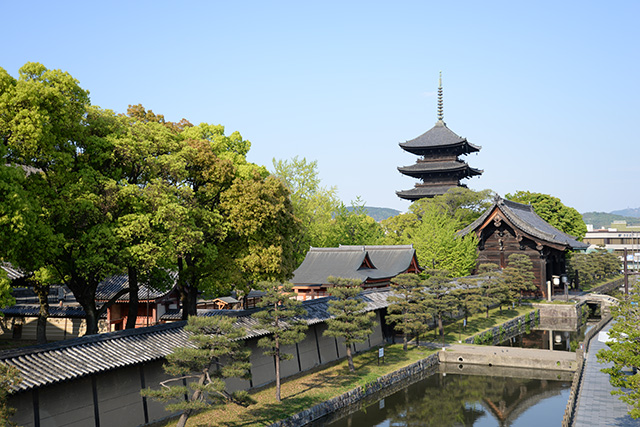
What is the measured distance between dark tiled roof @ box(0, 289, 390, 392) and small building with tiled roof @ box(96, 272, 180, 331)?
11.6m

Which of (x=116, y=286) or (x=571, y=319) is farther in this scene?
(x=571, y=319)

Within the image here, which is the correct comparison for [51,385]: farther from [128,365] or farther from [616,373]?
[616,373]

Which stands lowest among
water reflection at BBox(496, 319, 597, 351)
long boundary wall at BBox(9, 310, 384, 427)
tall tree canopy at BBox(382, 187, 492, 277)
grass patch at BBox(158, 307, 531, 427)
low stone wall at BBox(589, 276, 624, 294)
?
water reflection at BBox(496, 319, 597, 351)

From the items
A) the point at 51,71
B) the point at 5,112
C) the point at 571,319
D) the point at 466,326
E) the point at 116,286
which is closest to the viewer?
the point at 5,112

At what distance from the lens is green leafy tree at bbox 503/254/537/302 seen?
51.1 meters

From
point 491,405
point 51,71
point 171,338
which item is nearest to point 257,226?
point 171,338

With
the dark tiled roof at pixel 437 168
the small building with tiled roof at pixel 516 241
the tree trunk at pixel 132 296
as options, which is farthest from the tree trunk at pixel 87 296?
the dark tiled roof at pixel 437 168

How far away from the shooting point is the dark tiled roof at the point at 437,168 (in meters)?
79.6

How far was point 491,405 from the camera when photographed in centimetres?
2697

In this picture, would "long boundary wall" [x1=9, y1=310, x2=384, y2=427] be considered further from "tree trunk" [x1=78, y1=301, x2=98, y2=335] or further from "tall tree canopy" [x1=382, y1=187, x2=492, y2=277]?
"tall tree canopy" [x1=382, y1=187, x2=492, y2=277]

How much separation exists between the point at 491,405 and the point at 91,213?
66.6 feet

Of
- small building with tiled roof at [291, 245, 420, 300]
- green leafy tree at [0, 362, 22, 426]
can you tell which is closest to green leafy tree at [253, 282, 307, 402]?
green leafy tree at [0, 362, 22, 426]

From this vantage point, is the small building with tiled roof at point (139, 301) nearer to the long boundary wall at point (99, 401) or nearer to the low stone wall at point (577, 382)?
the long boundary wall at point (99, 401)

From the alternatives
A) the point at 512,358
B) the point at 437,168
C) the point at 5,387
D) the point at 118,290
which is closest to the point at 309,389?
the point at 512,358
